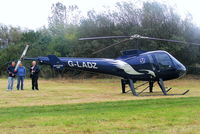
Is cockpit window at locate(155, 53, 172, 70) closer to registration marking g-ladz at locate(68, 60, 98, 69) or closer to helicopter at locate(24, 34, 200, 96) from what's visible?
helicopter at locate(24, 34, 200, 96)

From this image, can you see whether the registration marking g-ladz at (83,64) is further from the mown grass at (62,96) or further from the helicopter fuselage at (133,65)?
the mown grass at (62,96)

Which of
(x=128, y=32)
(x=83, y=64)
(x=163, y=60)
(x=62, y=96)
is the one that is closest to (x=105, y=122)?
(x=62, y=96)

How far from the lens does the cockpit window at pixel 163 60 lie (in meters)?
17.5

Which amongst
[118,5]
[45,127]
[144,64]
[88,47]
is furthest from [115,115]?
[118,5]

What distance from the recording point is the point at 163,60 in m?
17.6

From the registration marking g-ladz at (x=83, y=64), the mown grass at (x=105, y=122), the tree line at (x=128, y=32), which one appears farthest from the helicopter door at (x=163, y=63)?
the tree line at (x=128, y=32)

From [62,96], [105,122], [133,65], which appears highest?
[133,65]

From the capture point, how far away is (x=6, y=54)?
4766cm

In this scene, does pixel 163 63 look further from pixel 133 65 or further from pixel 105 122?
pixel 105 122

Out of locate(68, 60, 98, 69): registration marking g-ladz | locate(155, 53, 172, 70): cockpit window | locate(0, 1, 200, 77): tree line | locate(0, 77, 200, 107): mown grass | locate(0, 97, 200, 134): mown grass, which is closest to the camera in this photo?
locate(0, 97, 200, 134): mown grass

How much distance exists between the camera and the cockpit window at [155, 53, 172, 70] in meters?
→ 17.5

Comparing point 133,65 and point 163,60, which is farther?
point 133,65

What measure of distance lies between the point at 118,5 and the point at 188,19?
29.1 feet

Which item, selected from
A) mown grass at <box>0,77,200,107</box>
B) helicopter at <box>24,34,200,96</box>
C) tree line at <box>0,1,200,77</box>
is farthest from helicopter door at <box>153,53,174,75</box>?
tree line at <box>0,1,200,77</box>
